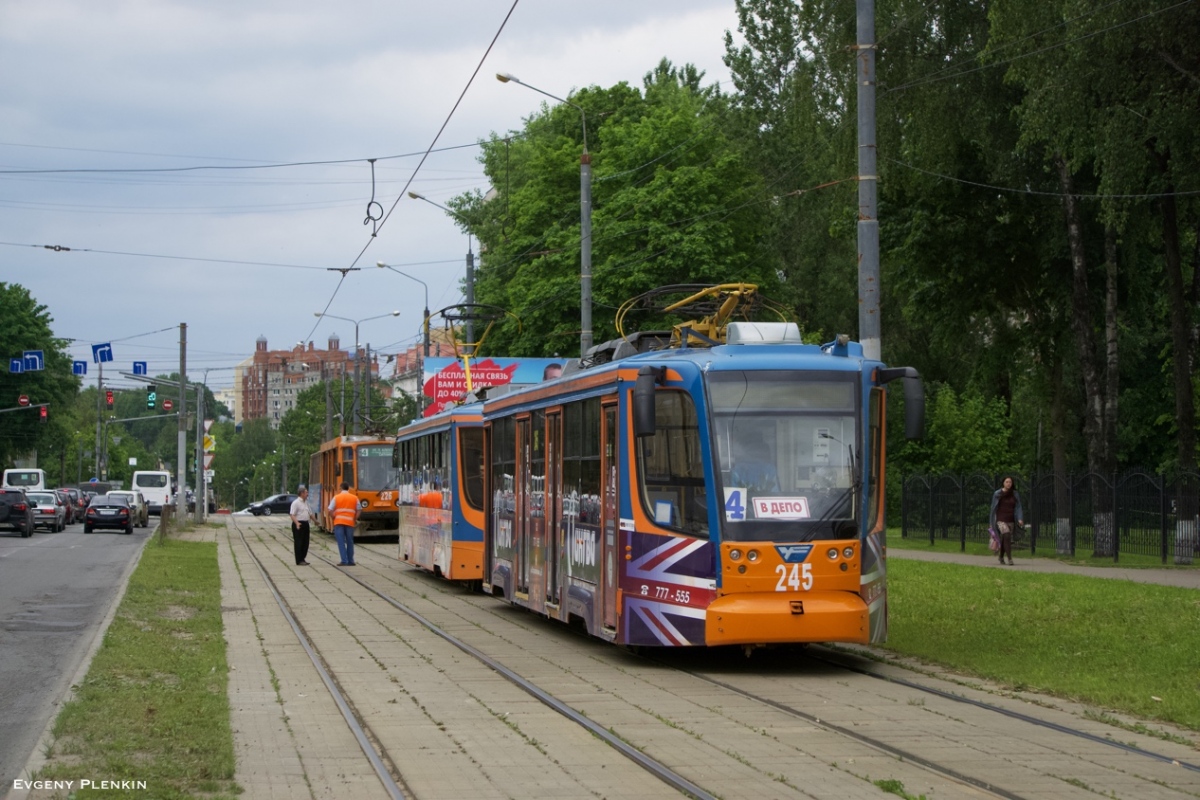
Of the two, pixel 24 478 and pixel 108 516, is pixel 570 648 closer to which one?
pixel 108 516

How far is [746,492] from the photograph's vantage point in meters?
13.1

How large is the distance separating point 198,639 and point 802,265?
135ft

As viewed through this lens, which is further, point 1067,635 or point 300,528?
point 300,528

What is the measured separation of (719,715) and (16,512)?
42816mm

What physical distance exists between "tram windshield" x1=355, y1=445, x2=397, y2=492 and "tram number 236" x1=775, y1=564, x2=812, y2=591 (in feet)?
108

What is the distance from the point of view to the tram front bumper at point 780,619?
12820 mm

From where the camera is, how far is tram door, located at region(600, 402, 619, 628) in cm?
1420

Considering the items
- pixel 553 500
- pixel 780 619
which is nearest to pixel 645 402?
pixel 780 619

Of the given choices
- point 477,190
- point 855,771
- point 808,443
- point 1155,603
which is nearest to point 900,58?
point 1155,603

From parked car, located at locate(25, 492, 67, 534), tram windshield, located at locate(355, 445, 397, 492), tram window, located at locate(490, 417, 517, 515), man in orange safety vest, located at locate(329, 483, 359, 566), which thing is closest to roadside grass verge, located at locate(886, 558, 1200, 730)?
tram window, located at locate(490, 417, 517, 515)

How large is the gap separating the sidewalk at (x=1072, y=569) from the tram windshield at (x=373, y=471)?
15981mm

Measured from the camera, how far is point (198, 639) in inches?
628

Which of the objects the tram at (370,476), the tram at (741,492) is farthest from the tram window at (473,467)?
the tram at (370,476)

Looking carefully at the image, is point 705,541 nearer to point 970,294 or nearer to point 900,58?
point 900,58
